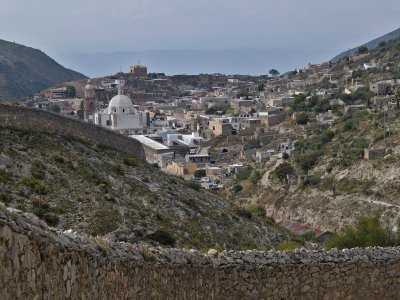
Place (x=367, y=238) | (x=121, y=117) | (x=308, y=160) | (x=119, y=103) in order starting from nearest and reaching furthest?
(x=367, y=238) < (x=308, y=160) < (x=121, y=117) < (x=119, y=103)

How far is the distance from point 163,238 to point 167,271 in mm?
12318

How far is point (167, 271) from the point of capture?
32.4 ft

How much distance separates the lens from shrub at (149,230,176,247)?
71.8ft

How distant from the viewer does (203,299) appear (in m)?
10.8

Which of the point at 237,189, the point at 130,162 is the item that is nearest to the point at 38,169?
the point at 130,162

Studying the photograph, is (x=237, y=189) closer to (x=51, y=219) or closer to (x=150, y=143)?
(x=150, y=143)

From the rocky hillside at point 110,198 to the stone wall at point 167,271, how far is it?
28.1 feet

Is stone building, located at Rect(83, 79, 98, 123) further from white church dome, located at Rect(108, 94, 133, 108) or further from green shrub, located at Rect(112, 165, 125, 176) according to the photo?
green shrub, located at Rect(112, 165, 125, 176)

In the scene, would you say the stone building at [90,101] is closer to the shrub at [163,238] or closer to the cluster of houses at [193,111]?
the cluster of houses at [193,111]

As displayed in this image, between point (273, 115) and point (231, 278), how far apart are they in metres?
94.1

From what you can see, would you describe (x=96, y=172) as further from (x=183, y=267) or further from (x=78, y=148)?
(x=183, y=267)

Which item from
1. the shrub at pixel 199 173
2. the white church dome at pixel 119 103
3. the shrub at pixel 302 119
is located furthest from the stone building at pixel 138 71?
the shrub at pixel 199 173

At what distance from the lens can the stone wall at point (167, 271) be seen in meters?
5.84

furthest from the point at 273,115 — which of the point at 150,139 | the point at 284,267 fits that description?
the point at 284,267
